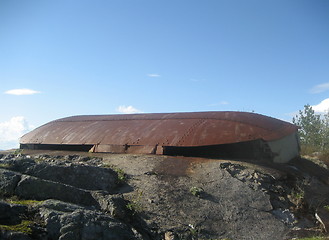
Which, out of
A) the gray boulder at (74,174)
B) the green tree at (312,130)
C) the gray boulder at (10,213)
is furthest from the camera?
the green tree at (312,130)

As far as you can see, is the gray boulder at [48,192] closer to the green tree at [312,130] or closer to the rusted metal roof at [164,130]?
the rusted metal roof at [164,130]

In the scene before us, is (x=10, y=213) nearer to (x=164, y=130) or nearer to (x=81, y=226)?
(x=81, y=226)

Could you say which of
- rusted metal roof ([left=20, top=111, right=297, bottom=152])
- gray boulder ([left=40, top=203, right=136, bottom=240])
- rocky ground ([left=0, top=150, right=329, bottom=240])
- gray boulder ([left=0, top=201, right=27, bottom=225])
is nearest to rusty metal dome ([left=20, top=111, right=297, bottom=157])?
rusted metal roof ([left=20, top=111, right=297, bottom=152])

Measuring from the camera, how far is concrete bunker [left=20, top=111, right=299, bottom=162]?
854 centimetres

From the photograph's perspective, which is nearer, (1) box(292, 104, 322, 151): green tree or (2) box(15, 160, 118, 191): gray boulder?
(2) box(15, 160, 118, 191): gray boulder

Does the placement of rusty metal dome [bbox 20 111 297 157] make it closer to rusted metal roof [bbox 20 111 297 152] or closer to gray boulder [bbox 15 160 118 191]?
rusted metal roof [bbox 20 111 297 152]

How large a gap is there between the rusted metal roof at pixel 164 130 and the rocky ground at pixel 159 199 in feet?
2.96

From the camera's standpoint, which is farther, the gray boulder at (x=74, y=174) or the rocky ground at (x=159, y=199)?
the gray boulder at (x=74, y=174)

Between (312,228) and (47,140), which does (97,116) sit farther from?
(312,228)

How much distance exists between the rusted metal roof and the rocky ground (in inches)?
35.6

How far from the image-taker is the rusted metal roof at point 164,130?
8812 mm

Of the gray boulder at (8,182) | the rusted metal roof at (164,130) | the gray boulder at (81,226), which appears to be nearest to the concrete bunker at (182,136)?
the rusted metal roof at (164,130)

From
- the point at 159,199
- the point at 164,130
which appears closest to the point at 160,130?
the point at 164,130

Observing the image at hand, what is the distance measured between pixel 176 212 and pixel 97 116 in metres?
8.78
